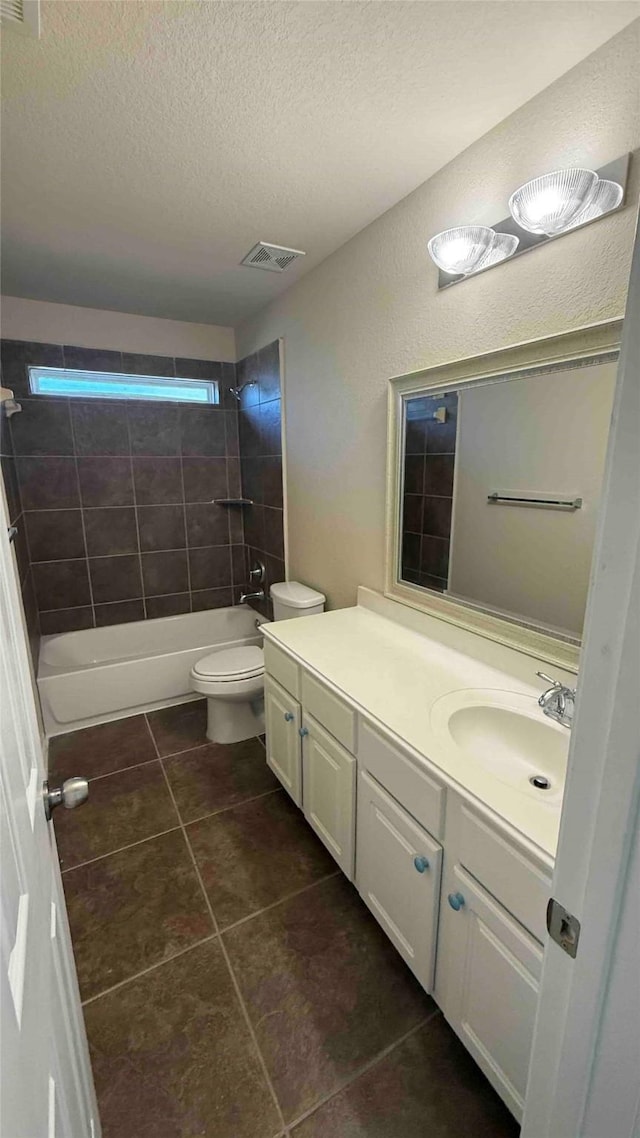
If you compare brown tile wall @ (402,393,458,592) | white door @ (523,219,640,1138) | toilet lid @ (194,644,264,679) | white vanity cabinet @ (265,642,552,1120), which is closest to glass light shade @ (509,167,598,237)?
brown tile wall @ (402,393,458,592)

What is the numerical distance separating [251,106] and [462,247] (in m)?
0.69

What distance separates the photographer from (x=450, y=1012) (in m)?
1.10

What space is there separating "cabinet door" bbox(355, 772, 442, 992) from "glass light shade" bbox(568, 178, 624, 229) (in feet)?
5.10

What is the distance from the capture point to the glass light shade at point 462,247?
133 cm

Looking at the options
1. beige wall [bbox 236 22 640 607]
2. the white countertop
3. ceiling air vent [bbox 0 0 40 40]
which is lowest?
the white countertop

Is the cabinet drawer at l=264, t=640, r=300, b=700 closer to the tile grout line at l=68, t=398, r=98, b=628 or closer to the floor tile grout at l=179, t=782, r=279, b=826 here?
the floor tile grout at l=179, t=782, r=279, b=826

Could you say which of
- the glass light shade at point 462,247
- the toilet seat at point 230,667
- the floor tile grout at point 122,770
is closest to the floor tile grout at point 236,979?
the floor tile grout at point 122,770

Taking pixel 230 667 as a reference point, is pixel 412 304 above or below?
above

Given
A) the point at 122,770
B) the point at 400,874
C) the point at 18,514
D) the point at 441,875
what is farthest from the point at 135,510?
the point at 441,875

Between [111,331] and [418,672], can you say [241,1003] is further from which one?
[111,331]

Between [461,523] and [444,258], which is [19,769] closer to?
[461,523]

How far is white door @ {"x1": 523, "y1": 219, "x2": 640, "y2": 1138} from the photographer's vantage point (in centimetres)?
44

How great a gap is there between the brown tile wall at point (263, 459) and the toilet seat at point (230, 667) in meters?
0.61

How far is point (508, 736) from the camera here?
1290 millimetres
